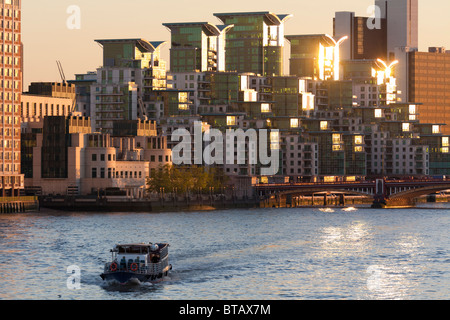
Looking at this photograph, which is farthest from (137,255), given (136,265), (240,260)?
(240,260)

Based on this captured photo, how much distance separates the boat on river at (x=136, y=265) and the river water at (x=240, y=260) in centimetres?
133

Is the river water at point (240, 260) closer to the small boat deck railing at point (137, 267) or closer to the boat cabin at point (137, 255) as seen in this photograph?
the small boat deck railing at point (137, 267)

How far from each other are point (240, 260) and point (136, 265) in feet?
77.7

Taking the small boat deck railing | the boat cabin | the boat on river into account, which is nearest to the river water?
the boat on river

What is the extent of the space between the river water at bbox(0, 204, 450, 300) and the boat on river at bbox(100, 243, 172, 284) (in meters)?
1.33

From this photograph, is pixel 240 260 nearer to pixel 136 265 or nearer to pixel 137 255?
pixel 137 255

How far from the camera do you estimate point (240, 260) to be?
131875mm

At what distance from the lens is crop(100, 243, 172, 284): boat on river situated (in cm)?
10875

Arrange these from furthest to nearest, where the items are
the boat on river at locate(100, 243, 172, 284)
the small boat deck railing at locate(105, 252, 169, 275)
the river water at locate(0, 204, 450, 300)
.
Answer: the small boat deck railing at locate(105, 252, 169, 275) < the boat on river at locate(100, 243, 172, 284) < the river water at locate(0, 204, 450, 300)

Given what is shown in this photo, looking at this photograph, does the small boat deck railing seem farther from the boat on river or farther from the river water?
the river water

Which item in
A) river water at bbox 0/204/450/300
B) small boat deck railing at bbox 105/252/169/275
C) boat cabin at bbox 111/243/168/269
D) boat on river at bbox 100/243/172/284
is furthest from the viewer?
boat cabin at bbox 111/243/168/269

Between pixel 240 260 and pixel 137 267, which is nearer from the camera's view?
pixel 137 267
